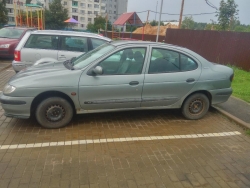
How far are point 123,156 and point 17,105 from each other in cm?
198

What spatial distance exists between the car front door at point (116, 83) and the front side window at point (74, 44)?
3.07 m

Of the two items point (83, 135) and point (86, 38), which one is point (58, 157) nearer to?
point (83, 135)

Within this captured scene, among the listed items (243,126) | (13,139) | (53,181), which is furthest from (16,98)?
(243,126)

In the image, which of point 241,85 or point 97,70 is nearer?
point 97,70

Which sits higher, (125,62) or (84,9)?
(84,9)

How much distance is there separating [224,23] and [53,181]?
18529 millimetres

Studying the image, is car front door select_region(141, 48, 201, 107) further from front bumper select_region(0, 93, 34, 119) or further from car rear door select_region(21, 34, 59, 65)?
car rear door select_region(21, 34, 59, 65)

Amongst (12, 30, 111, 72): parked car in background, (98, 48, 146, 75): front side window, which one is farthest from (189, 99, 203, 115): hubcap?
(12, 30, 111, 72): parked car in background

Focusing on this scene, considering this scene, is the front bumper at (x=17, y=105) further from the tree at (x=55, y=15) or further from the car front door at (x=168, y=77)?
the tree at (x=55, y=15)

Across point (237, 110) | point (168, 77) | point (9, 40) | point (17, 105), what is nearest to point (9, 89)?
point (17, 105)

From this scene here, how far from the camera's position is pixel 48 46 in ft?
21.4

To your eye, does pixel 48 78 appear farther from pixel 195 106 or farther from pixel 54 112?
pixel 195 106

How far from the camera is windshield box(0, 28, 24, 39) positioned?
36.2 feet

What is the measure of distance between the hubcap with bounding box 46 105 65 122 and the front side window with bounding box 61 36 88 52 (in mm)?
3277
